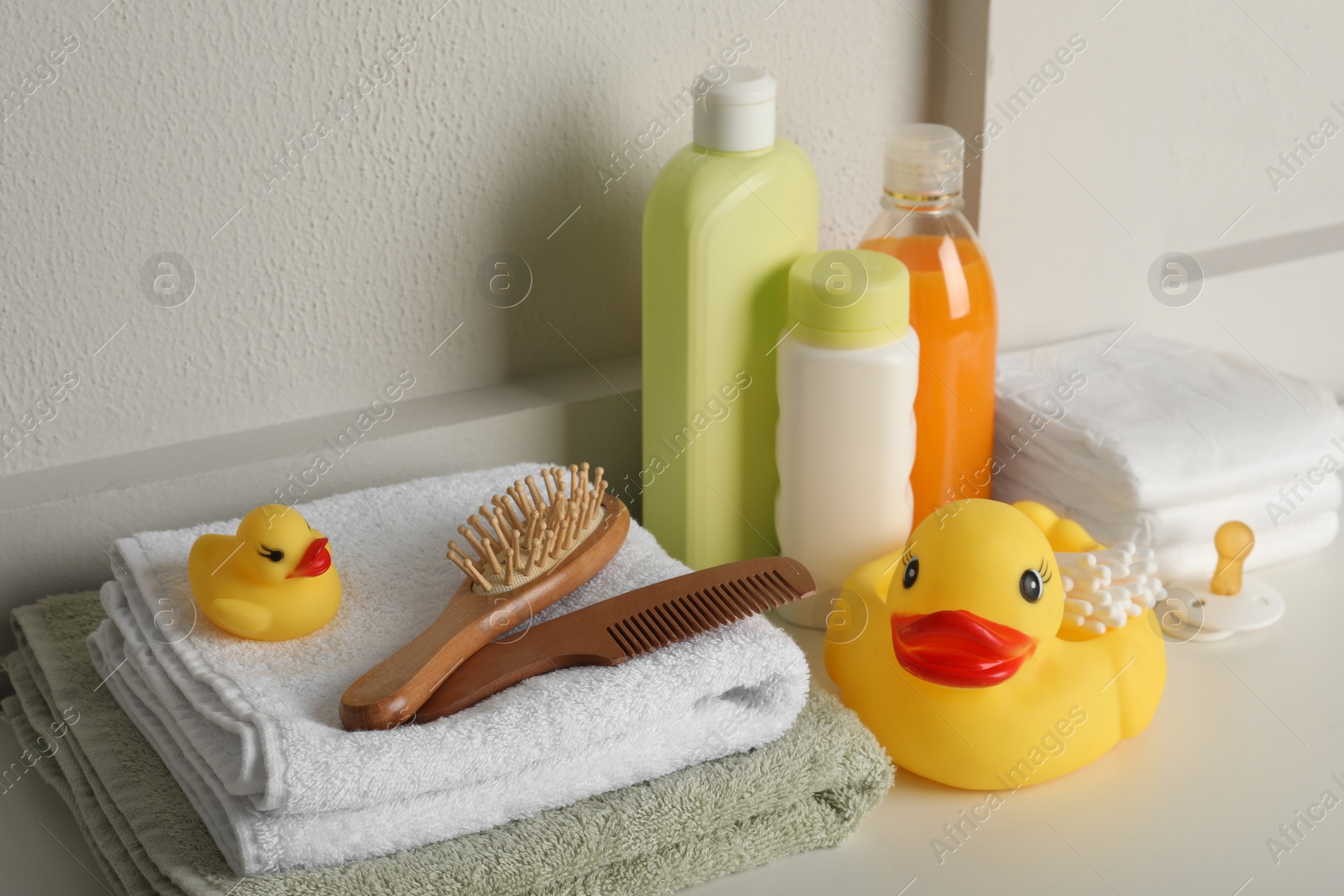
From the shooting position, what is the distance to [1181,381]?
924 millimetres

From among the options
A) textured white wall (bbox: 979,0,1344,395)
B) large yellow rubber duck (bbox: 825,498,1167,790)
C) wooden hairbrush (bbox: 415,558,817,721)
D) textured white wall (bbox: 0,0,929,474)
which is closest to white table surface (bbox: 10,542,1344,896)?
large yellow rubber duck (bbox: 825,498,1167,790)

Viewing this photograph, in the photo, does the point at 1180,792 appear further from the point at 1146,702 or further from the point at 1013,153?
the point at 1013,153

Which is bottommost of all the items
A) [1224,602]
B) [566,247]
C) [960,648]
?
[1224,602]

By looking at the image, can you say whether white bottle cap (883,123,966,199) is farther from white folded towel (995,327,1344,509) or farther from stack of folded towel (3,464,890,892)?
stack of folded towel (3,464,890,892)

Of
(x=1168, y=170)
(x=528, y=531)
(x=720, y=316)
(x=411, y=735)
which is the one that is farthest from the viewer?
(x=1168, y=170)

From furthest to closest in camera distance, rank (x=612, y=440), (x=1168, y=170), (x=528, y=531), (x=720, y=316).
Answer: (x=1168, y=170), (x=612, y=440), (x=720, y=316), (x=528, y=531)

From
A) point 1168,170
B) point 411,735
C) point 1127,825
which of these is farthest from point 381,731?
point 1168,170

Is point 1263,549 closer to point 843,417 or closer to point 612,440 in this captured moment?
point 843,417

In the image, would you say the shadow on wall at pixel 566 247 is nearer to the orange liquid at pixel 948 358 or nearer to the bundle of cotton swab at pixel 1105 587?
the orange liquid at pixel 948 358

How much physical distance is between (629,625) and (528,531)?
92mm

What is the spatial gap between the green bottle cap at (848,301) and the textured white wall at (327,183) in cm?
16

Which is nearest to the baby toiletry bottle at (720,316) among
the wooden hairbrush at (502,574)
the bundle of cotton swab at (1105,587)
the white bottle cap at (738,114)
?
the white bottle cap at (738,114)

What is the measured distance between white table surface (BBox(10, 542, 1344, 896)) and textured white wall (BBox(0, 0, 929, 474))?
24 centimetres

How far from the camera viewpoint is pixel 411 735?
21.6 inches
